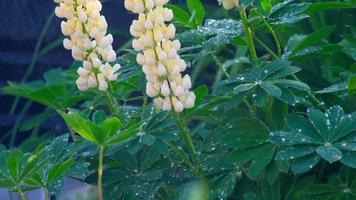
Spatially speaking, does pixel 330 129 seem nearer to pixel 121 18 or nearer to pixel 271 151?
pixel 271 151

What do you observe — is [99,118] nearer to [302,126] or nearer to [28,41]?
[302,126]

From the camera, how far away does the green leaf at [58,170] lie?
4.61ft

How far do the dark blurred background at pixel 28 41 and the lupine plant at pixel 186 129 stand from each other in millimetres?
2205

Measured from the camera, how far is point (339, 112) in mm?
1515

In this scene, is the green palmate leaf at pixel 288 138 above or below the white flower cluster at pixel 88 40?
below

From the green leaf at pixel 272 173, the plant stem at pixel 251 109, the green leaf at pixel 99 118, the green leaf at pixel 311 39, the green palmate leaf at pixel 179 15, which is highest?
the green palmate leaf at pixel 179 15

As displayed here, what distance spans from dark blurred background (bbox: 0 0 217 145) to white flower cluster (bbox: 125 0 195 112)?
2506mm

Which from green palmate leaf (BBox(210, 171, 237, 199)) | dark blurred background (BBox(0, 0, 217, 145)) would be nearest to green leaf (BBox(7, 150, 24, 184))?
green palmate leaf (BBox(210, 171, 237, 199))

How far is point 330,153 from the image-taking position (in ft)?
4.64

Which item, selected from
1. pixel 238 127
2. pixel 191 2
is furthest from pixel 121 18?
pixel 238 127

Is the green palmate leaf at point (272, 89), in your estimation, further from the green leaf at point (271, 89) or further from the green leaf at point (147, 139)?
the green leaf at point (147, 139)

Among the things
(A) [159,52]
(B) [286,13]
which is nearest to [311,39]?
(B) [286,13]

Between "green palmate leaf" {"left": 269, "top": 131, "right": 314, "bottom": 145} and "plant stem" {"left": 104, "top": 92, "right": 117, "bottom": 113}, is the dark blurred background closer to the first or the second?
"plant stem" {"left": 104, "top": 92, "right": 117, "bottom": 113}

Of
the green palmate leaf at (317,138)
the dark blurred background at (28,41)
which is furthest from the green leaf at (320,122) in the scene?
the dark blurred background at (28,41)
